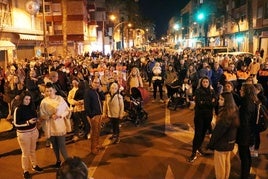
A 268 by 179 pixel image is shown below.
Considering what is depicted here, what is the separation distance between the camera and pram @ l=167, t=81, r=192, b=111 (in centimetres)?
1413

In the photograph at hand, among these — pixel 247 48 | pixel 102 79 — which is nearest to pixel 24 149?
pixel 102 79

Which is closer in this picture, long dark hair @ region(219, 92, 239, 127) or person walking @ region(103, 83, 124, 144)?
long dark hair @ region(219, 92, 239, 127)

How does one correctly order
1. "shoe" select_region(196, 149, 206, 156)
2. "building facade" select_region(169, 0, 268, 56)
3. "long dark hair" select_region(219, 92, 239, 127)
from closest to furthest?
"long dark hair" select_region(219, 92, 239, 127), "shoe" select_region(196, 149, 206, 156), "building facade" select_region(169, 0, 268, 56)

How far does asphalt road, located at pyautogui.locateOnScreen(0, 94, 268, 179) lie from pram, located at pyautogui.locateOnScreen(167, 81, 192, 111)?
2.76 metres

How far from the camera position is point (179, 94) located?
14297 mm

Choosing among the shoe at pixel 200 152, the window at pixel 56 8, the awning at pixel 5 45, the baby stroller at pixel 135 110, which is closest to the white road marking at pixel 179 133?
the baby stroller at pixel 135 110

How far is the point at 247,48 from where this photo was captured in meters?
49.4

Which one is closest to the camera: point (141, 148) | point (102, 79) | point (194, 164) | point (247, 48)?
point (194, 164)

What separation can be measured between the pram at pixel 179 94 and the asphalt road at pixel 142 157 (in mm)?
2760

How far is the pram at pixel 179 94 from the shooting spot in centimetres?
1413

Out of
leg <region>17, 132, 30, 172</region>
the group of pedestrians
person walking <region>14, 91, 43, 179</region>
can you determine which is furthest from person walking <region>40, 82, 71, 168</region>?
the group of pedestrians

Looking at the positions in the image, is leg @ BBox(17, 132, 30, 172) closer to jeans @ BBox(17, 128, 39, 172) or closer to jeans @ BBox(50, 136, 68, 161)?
jeans @ BBox(17, 128, 39, 172)

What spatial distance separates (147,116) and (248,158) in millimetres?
6289

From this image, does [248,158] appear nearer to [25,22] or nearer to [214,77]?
[214,77]
